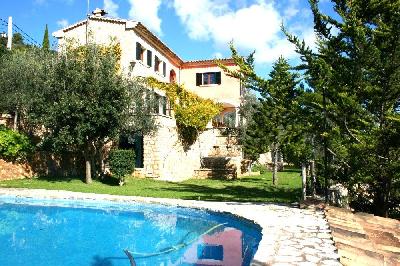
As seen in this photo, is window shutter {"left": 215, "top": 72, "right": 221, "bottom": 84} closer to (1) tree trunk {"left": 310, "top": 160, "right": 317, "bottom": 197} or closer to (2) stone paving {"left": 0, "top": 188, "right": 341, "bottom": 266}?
(1) tree trunk {"left": 310, "top": 160, "right": 317, "bottom": 197}

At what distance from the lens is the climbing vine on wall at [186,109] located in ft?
88.6

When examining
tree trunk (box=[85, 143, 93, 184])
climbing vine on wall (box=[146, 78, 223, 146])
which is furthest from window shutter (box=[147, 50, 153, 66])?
tree trunk (box=[85, 143, 93, 184])

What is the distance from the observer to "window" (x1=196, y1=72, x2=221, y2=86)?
1449 inches

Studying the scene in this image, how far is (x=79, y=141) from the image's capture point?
1884cm

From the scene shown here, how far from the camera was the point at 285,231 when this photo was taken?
27.1ft

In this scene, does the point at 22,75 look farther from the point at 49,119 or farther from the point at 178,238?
the point at 178,238

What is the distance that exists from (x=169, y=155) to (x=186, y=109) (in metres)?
3.74

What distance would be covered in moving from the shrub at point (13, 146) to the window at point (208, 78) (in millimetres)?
18893

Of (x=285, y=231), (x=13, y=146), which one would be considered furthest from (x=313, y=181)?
(x=13, y=146)

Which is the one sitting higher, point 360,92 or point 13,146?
point 360,92

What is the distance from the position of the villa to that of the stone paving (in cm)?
929

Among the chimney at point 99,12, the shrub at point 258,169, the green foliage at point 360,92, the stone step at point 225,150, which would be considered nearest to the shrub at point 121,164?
the stone step at point 225,150

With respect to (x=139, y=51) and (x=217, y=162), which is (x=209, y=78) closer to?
(x=139, y=51)

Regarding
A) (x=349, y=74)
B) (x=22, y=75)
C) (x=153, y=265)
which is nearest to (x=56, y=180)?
(x=22, y=75)
